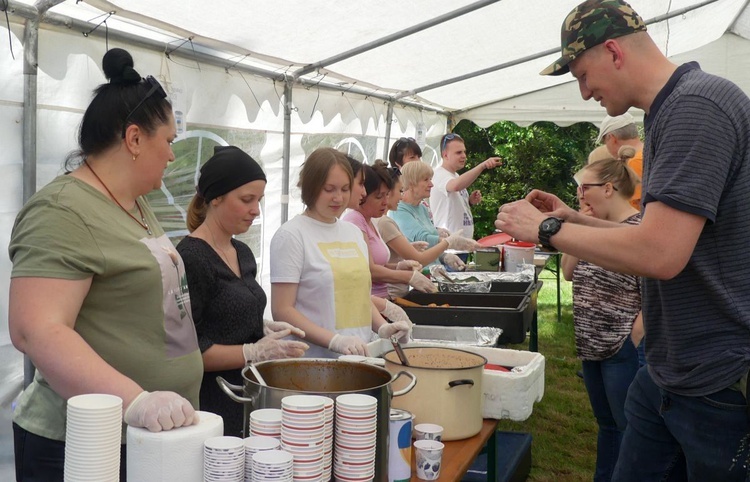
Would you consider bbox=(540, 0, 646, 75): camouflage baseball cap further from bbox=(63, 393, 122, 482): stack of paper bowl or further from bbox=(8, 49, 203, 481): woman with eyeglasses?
bbox=(63, 393, 122, 482): stack of paper bowl

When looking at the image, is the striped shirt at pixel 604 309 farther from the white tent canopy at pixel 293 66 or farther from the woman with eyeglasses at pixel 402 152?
the woman with eyeglasses at pixel 402 152

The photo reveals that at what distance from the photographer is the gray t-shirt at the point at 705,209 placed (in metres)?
1.39

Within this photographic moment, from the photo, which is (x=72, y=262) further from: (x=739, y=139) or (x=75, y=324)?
(x=739, y=139)

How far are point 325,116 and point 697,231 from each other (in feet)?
12.1

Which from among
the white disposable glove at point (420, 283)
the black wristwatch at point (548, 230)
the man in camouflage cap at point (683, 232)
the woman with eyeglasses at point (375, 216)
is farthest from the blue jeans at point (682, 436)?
the white disposable glove at point (420, 283)

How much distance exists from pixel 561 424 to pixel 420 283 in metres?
1.55

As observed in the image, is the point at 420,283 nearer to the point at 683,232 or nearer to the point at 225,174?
the point at 225,174

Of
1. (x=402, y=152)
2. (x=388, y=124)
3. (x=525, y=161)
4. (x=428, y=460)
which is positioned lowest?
(x=428, y=460)

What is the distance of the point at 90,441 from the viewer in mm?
921

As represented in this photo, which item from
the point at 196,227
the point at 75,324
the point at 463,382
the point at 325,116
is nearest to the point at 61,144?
the point at 196,227

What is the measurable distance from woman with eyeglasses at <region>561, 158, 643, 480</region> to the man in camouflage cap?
102 centimetres

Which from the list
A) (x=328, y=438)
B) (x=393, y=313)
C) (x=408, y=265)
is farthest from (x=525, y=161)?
(x=328, y=438)

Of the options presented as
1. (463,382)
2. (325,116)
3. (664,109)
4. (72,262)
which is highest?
(325,116)

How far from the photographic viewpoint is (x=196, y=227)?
225 cm
